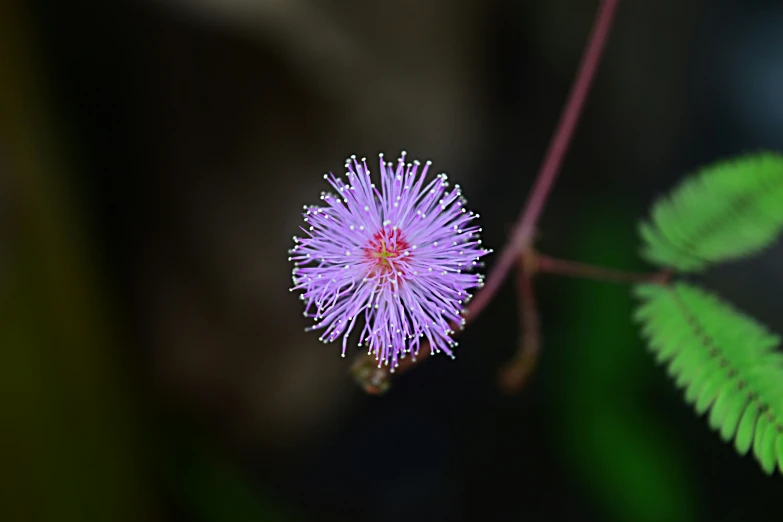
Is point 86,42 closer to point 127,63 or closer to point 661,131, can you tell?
point 127,63

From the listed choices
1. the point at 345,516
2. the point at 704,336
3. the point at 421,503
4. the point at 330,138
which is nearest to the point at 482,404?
the point at 421,503

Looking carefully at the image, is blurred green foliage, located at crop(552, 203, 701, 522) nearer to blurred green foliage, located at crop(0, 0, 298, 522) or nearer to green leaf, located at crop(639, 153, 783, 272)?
green leaf, located at crop(639, 153, 783, 272)

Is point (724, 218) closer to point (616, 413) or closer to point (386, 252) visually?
point (386, 252)

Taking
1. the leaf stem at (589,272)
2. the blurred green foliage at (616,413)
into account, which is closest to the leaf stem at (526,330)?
the leaf stem at (589,272)

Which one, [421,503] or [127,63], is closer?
[127,63]

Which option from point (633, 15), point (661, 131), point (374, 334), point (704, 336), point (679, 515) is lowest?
point (679, 515)

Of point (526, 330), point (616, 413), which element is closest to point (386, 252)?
point (526, 330)
